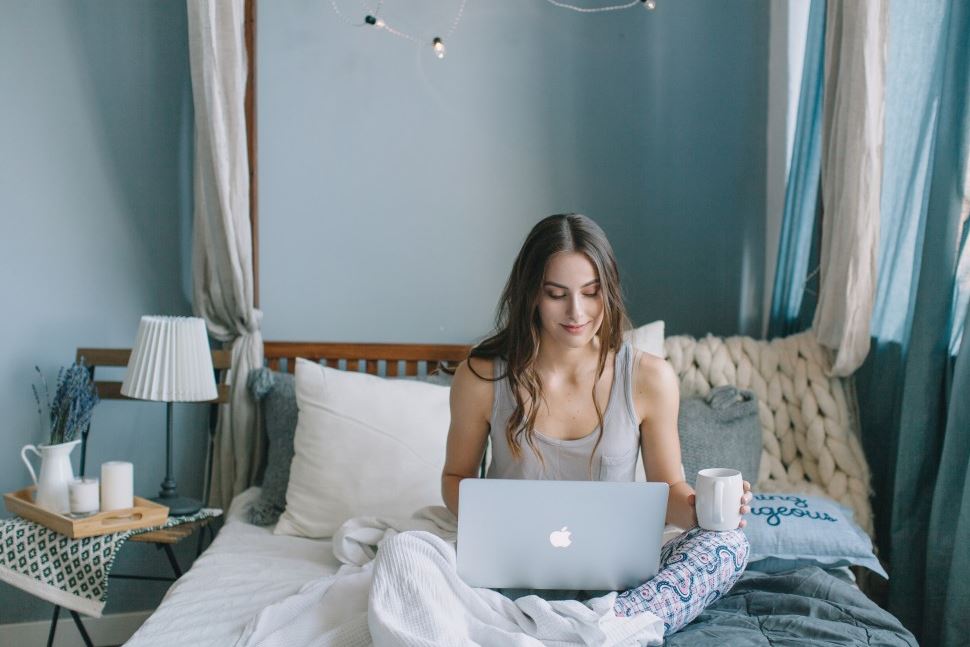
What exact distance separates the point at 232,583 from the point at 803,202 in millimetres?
1751

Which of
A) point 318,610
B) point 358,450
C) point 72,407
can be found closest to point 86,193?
point 72,407

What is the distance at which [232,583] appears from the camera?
6.20ft

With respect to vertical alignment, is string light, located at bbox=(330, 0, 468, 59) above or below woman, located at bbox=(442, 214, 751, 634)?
above

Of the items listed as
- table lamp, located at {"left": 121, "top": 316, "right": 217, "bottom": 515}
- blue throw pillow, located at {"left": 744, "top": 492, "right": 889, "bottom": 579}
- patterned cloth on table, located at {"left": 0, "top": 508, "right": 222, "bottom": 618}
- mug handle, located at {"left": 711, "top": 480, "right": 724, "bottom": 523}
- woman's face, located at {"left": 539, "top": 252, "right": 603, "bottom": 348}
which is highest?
woman's face, located at {"left": 539, "top": 252, "right": 603, "bottom": 348}

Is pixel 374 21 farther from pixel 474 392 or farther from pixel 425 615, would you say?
pixel 425 615

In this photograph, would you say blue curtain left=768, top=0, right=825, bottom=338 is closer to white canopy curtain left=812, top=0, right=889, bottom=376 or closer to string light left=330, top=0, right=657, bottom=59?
white canopy curtain left=812, top=0, right=889, bottom=376

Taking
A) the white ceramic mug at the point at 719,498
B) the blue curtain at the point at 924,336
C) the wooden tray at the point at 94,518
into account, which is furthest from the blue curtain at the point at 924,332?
the wooden tray at the point at 94,518

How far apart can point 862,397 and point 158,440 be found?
1907 millimetres

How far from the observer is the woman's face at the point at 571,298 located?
1.83 metres

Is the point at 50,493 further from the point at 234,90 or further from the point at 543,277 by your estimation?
the point at 543,277

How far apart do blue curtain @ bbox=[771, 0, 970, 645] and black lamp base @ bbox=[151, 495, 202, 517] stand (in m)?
1.65

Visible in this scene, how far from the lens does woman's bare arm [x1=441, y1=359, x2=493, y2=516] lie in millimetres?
1955

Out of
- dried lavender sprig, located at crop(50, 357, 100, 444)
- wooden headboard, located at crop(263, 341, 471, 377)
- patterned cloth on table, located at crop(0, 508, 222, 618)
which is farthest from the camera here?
wooden headboard, located at crop(263, 341, 471, 377)

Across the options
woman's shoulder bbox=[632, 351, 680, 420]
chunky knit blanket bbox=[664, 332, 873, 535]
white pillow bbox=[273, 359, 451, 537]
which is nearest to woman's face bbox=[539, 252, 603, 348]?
woman's shoulder bbox=[632, 351, 680, 420]
